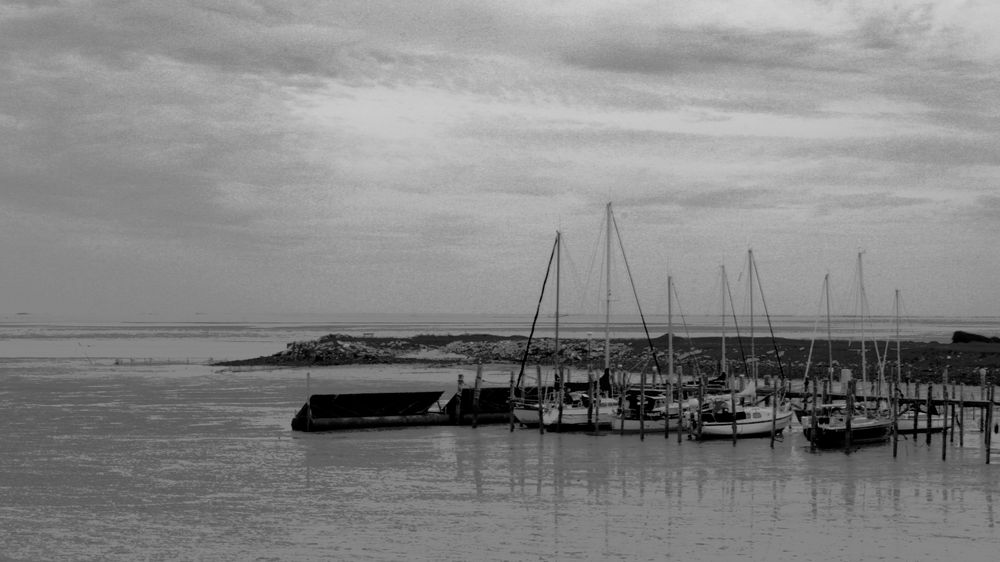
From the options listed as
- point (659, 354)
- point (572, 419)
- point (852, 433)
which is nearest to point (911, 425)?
point (852, 433)

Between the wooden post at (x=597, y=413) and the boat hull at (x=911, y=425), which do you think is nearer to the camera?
the boat hull at (x=911, y=425)

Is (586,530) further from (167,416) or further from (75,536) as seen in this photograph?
(167,416)

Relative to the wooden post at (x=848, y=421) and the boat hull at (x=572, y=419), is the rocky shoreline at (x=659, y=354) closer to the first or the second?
the boat hull at (x=572, y=419)

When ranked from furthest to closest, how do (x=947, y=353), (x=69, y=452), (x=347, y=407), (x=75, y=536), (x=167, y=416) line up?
(x=947, y=353) < (x=167, y=416) < (x=347, y=407) < (x=69, y=452) < (x=75, y=536)

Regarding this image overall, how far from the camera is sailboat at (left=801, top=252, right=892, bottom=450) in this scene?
125 ft

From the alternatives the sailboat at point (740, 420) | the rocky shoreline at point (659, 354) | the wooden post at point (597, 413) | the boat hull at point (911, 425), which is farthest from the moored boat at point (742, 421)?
the rocky shoreline at point (659, 354)

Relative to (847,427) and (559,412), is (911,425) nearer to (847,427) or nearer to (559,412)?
(847,427)

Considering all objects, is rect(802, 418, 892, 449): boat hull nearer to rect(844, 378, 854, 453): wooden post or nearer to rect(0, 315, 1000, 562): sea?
rect(844, 378, 854, 453): wooden post

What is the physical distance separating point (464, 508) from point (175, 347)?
321 ft

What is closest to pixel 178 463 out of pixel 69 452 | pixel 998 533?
pixel 69 452

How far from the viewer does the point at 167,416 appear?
47.3 m

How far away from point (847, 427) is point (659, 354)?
51334 mm

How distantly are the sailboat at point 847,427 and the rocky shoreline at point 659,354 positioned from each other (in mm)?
22806

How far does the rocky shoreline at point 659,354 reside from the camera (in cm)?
7094
